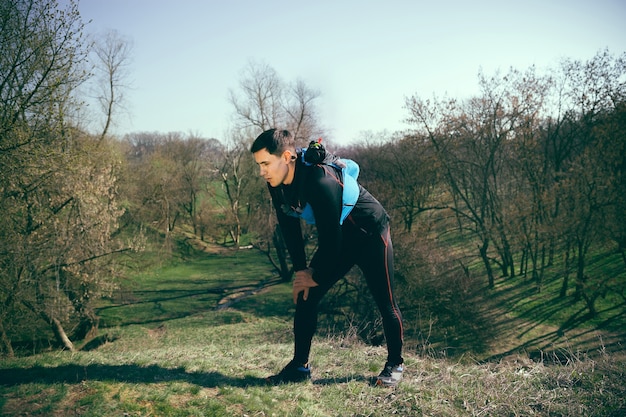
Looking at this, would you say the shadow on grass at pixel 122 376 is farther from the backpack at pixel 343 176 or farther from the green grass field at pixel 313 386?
the backpack at pixel 343 176

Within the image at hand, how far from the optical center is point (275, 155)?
11.0ft

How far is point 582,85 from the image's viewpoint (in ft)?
69.5

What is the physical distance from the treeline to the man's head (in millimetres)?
8138

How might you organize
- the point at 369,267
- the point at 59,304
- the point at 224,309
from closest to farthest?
the point at 369,267, the point at 59,304, the point at 224,309

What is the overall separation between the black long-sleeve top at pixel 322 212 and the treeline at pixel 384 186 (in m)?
7.61

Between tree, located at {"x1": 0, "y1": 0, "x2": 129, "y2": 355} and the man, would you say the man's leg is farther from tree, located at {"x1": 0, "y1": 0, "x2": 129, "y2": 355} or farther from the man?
tree, located at {"x1": 0, "y1": 0, "x2": 129, "y2": 355}

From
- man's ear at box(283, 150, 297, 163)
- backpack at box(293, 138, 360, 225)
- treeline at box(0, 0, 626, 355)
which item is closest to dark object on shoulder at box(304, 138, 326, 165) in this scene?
backpack at box(293, 138, 360, 225)

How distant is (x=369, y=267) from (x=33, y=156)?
10.4 metres

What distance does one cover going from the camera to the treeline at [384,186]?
10898 millimetres

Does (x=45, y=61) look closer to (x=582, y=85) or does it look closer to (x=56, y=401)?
(x=56, y=401)

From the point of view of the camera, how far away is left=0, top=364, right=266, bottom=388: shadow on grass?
384 centimetres

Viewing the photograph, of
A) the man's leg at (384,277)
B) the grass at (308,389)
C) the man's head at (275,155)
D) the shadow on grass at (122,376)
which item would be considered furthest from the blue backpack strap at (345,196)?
the shadow on grass at (122,376)

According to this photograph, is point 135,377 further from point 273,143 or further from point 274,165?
point 273,143

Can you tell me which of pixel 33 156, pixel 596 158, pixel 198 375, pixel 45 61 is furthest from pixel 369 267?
pixel 596 158
